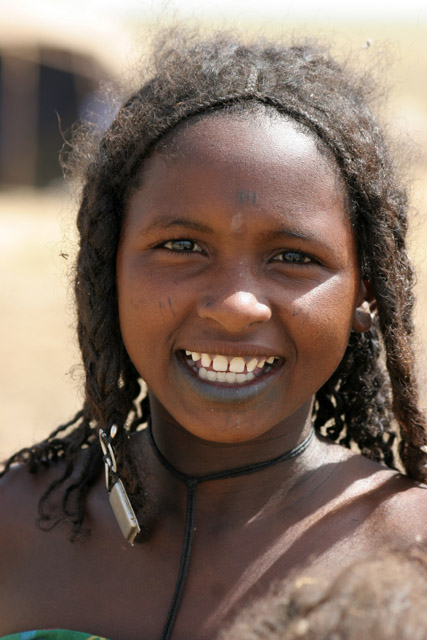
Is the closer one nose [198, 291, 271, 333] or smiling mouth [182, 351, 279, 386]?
nose [198, 291, 271, 333]

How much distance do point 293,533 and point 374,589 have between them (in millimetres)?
972

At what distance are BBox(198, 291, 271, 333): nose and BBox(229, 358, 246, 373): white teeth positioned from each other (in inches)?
3.6

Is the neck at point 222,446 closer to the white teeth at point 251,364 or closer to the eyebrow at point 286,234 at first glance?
the white teeth at point 251,364

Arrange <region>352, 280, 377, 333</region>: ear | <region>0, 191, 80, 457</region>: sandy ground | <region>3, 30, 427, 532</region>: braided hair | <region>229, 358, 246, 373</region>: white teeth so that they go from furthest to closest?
<region>0, 191, 80, 457</region>: sandy ground < <region>352, 280, 377, 333</region>: ear < <region>3, 30, 427, 532</region>: braided hair < <region>229, 358, 246, 373</region>: white teeth

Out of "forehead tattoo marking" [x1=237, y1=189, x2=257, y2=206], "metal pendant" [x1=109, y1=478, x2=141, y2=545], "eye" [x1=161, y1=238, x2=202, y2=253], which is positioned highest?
"forehead tattoo marking" [x1=237, y1=189, x2=257, y2=206]

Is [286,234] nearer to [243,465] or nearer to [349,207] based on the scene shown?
[349,207]

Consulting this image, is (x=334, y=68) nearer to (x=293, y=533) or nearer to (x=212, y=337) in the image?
(x=212, y=337)

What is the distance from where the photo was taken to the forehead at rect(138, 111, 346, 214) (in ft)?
6.31

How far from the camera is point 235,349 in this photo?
1.92m

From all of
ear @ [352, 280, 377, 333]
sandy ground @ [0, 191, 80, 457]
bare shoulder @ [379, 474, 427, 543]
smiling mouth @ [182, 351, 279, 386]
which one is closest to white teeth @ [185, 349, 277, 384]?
smiling mouth @ [182, 351, 279, 386]

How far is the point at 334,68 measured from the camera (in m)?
2.30

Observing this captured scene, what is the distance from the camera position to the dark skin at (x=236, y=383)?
192 cm

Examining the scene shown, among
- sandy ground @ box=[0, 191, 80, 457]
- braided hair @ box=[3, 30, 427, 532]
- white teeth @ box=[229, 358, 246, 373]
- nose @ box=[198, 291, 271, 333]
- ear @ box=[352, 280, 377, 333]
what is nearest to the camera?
nose @ box=[198, 291, 271, 333]

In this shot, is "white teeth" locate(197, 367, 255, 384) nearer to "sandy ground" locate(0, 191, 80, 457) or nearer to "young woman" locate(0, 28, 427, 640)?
"young woman" locate(0, 28, 427, 640)
